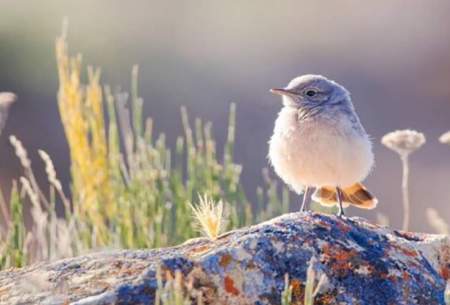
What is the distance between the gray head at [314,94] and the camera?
22.8ft

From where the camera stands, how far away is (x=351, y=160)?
6.57 metres

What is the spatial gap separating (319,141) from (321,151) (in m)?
0.06

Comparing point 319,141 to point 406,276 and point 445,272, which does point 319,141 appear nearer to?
point 445,272

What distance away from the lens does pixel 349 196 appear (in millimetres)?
7340

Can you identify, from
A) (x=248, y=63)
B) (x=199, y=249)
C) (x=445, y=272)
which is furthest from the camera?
(x=248, y=63)

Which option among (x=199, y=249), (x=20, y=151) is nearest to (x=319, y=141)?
(x=20, y=151)

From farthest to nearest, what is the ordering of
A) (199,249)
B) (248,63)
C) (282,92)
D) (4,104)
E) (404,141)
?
(248,63)
(282,92)
(404,141)
(4,104)
(199,249)

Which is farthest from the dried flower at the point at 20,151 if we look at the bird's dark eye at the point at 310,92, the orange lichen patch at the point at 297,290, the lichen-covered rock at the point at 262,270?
the orange lichen patch at the point at 297,290

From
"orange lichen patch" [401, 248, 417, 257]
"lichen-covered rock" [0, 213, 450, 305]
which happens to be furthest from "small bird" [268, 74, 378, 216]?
"lichen-covered rock" [0, 213, 450, 305]

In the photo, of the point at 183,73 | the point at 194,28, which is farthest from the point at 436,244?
the point at 194,28

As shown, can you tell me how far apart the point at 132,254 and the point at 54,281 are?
1.03 feet

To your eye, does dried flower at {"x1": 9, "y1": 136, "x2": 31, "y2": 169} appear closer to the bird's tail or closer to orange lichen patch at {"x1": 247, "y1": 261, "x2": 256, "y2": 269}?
the bird's tail

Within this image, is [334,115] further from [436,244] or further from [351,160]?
[436,244]

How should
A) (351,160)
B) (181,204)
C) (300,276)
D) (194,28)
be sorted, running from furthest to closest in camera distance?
(194,28), (181,204), (351,160), (300,276)
